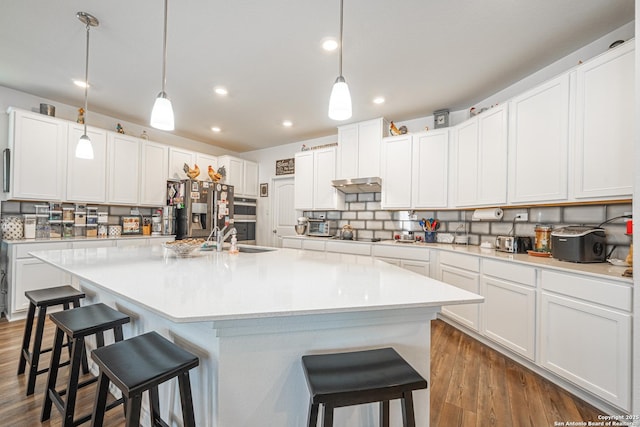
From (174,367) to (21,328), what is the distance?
314 centimetres

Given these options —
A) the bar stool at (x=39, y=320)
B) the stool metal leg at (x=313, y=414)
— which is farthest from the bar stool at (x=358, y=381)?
the bar stool at (x=39, y=320)

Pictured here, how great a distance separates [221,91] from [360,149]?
2.05 m

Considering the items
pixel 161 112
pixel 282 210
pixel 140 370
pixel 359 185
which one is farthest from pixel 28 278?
pixel 359 185

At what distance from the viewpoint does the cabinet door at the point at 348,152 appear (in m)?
4.12

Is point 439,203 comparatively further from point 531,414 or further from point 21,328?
point 21,328

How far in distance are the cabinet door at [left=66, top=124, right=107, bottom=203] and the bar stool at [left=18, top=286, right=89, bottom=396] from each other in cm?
200

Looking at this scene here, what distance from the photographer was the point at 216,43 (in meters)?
2.31

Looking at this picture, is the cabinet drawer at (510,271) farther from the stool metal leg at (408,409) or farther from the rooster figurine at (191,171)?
the rooster figurine at (191,171)

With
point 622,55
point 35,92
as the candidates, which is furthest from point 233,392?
point 35,92

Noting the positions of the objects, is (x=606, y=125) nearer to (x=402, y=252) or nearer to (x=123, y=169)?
(x=402, y=252)

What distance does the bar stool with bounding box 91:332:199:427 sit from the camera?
94cm

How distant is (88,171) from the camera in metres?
3.57

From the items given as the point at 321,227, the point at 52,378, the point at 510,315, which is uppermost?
the point at 321,227

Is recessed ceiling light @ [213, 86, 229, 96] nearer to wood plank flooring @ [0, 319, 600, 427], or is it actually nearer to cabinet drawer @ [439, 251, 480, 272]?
wood plank flooring @ [0, 319, 600, 427]
